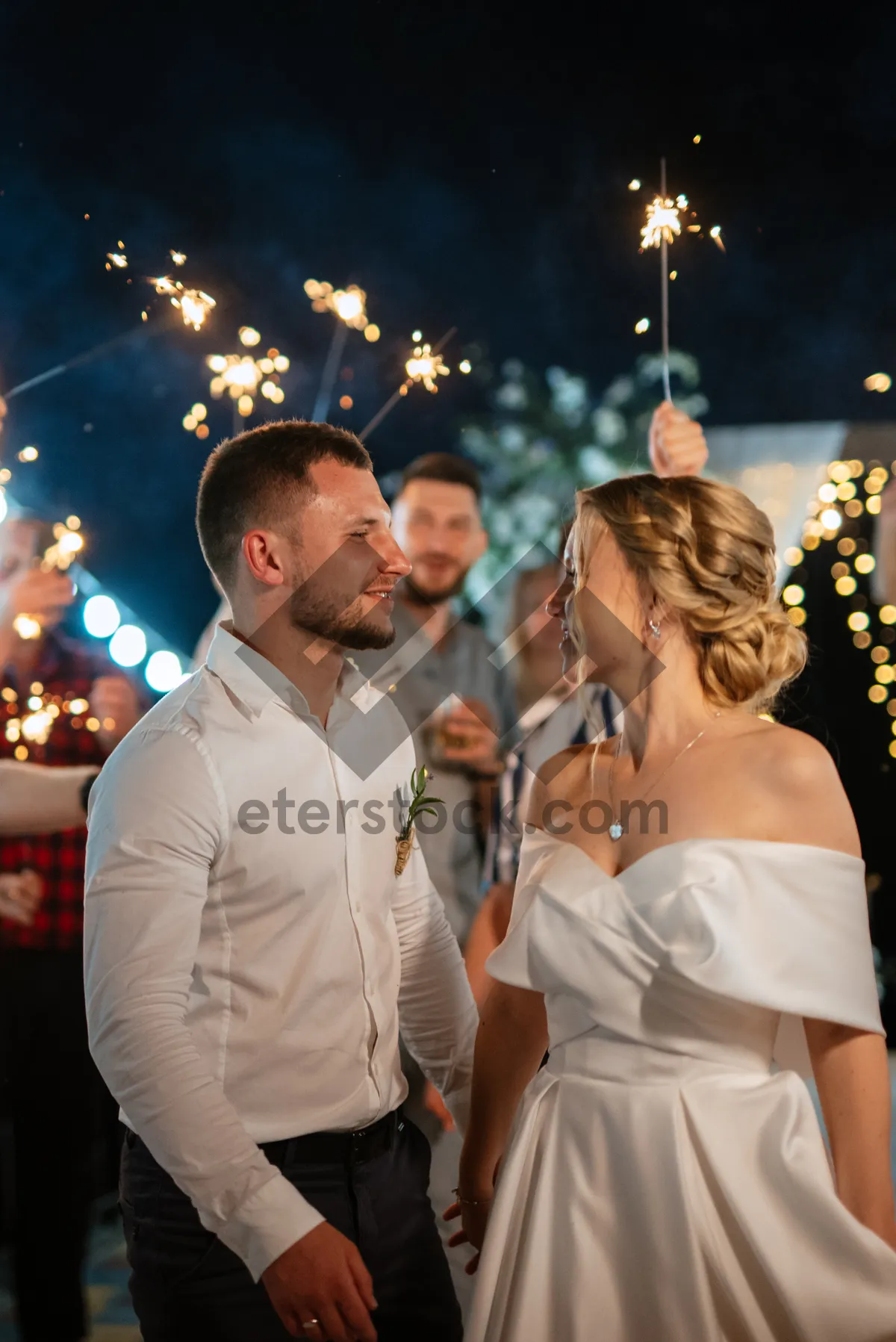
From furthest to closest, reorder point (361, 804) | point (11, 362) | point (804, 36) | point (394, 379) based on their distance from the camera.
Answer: point (394, 379) < point (804, 36) < point (11, 362) < point (361, 804)

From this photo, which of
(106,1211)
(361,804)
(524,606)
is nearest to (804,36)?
(524,606)

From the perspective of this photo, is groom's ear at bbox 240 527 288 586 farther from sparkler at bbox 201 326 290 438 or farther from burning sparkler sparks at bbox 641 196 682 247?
burning sparkler sparks at bbox 641 196 682 247

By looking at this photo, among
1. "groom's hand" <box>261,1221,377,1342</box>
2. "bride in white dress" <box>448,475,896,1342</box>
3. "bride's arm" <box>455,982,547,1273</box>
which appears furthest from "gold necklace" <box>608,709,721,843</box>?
"groom's hand" <box>261,1221,377,1342</box>

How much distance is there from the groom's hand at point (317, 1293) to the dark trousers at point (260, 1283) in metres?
0.16

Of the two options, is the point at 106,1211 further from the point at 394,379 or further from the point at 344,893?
the point at 394,379

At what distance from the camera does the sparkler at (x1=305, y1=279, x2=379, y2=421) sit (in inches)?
114

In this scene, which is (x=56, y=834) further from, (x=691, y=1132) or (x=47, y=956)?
(x=691, y=1132)

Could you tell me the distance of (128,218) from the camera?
2600 mm

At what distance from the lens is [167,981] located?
4.02 feet

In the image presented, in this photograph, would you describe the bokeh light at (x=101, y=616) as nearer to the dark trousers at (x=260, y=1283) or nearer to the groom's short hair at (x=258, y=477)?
the groom's short hair at (x=258, y=477)

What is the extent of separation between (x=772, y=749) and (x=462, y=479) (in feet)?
5.87

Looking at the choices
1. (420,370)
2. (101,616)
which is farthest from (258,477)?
(420,370)

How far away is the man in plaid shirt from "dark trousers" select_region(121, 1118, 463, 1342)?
116 centimetres

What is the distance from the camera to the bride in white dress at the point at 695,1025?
4.02 ft
